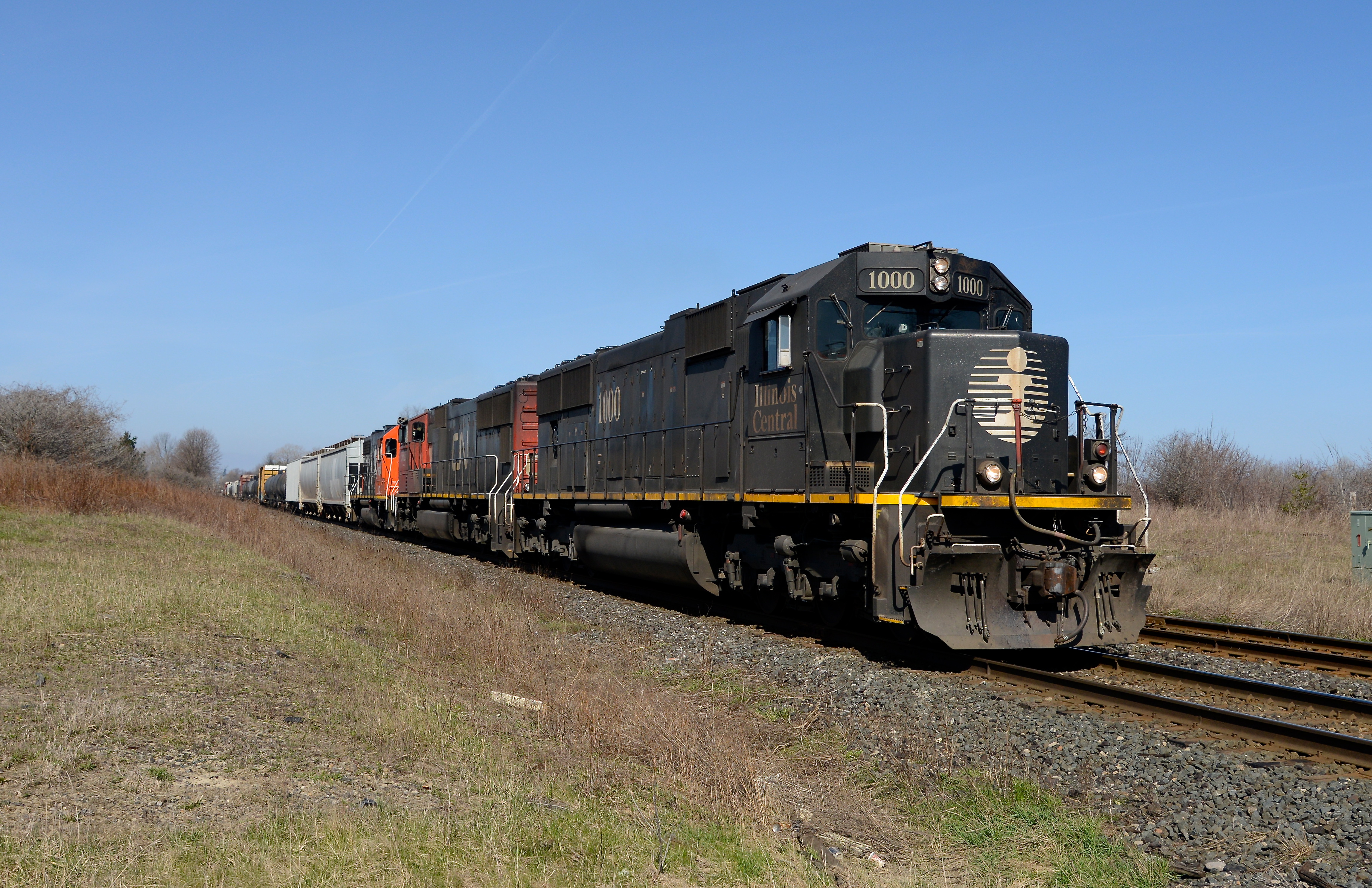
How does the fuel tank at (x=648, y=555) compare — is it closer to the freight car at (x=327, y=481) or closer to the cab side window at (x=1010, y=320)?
the cab side window at (x=1010, y=320)

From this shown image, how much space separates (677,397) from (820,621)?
379 centimetres

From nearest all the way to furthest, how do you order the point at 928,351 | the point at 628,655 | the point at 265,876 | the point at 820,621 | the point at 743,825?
the point at 265,876 < the point at 743,825 < the point at 928,351 < the point at 628,655 < the point at 820,621

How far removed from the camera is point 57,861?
348cm

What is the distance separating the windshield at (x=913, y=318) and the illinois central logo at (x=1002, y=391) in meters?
0.64

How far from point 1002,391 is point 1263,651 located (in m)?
3.60

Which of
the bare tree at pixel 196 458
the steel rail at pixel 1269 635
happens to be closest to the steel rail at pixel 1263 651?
the steel rail at pixel 1269 635

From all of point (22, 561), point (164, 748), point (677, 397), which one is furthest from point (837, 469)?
point (22, 561)

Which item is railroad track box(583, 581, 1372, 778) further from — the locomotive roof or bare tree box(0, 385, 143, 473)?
bare tree box(0, 385, 143, 473)

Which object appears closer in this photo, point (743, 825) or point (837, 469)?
point (743, 825)

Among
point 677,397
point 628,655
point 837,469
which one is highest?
point 677,397

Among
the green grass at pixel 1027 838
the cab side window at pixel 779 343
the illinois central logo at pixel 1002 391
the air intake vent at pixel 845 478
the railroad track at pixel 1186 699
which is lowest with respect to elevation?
the green grass at pixel 1027 838

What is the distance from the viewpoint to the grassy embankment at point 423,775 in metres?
3.78

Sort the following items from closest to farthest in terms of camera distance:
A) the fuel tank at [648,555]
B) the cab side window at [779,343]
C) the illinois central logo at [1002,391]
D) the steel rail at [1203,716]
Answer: the steel rail at [1203,716] < the illinois central logo at [1002,391] < the cab side window at [779,343] < the fuel tank at [648,555]

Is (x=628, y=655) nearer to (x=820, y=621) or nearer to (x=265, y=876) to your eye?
(x=820, y=621)
